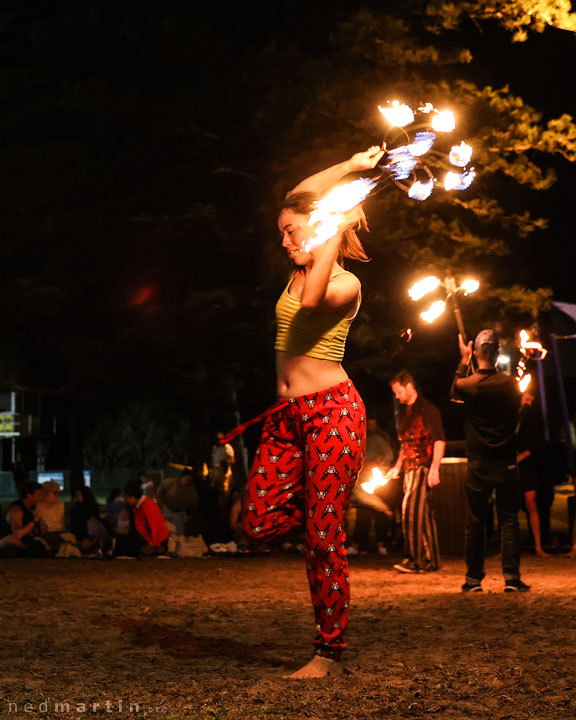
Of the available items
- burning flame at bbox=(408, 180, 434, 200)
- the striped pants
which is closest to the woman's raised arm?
burning flame at bbox=(408, 180, 434, 200)

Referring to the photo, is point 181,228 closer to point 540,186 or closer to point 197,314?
point 197,314

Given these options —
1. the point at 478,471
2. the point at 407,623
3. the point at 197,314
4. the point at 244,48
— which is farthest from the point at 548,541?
the point at 244,48

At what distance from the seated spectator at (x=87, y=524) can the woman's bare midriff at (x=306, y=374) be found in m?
8.86

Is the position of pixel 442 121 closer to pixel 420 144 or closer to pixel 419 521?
pixel 420 144

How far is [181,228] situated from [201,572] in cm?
1108

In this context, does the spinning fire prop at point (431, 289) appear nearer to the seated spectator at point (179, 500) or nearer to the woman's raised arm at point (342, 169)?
the woman's raised arm at point (342, 169)

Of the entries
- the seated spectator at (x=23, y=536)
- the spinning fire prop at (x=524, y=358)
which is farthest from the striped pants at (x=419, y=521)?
the seated spectator at (x=23, y=536)

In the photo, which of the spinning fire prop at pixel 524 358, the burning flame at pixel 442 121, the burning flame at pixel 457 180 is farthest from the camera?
the spinning fire prop at pixel 524 358

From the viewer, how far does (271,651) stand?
554cm

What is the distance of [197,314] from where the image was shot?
797 inches

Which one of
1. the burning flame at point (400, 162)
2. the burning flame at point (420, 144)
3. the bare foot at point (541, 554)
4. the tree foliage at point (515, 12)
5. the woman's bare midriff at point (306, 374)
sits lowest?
the bare foot at point (541, 554)

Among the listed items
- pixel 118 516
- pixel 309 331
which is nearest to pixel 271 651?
pixel 309 331

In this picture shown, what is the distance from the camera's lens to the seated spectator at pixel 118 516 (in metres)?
12.9

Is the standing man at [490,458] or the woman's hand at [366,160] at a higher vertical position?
the woman's hand at [366,160]
